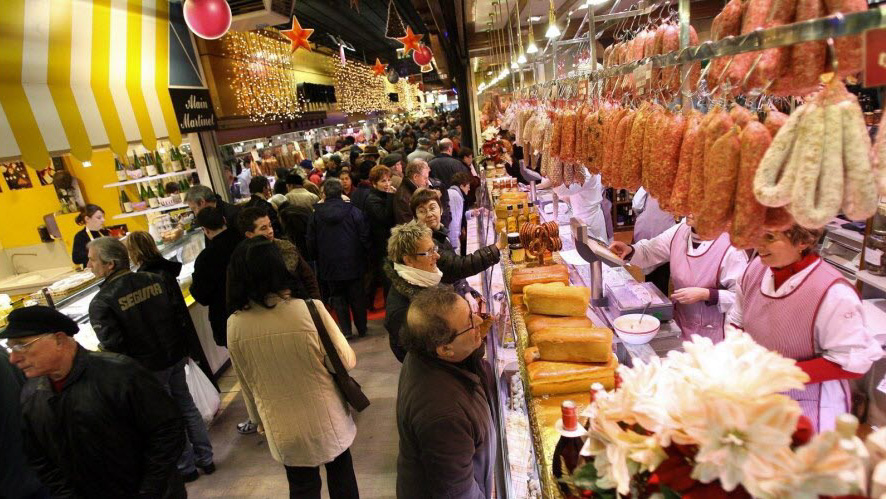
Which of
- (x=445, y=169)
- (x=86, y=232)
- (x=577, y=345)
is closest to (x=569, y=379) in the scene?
(x=577, y=345)

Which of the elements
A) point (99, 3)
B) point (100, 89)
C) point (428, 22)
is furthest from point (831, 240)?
point (99, 3)

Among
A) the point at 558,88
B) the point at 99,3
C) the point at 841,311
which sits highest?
the point at 99,3

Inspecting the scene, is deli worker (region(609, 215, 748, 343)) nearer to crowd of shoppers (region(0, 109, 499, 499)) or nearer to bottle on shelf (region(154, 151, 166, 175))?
crowd of shoppers (region(0, 109, 499, 499))

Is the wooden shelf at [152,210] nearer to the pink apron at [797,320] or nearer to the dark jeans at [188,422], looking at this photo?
the dark jeans at [188,422]

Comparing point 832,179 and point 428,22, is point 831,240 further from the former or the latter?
point 428,22

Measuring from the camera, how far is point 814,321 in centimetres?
197

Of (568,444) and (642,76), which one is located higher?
(642,76)

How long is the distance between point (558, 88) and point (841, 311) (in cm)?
228

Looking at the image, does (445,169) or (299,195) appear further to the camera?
(445,169)

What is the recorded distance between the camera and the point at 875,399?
2654 millimetres

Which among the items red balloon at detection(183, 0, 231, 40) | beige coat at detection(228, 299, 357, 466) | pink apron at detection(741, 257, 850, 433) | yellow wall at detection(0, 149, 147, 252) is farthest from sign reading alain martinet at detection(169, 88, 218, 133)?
pink apron at detection(741, 257, 850, 433)

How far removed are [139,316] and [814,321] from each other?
12.7 ft

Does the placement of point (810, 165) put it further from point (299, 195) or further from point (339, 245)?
point (299, 195)

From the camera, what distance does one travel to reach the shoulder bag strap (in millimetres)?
2631
